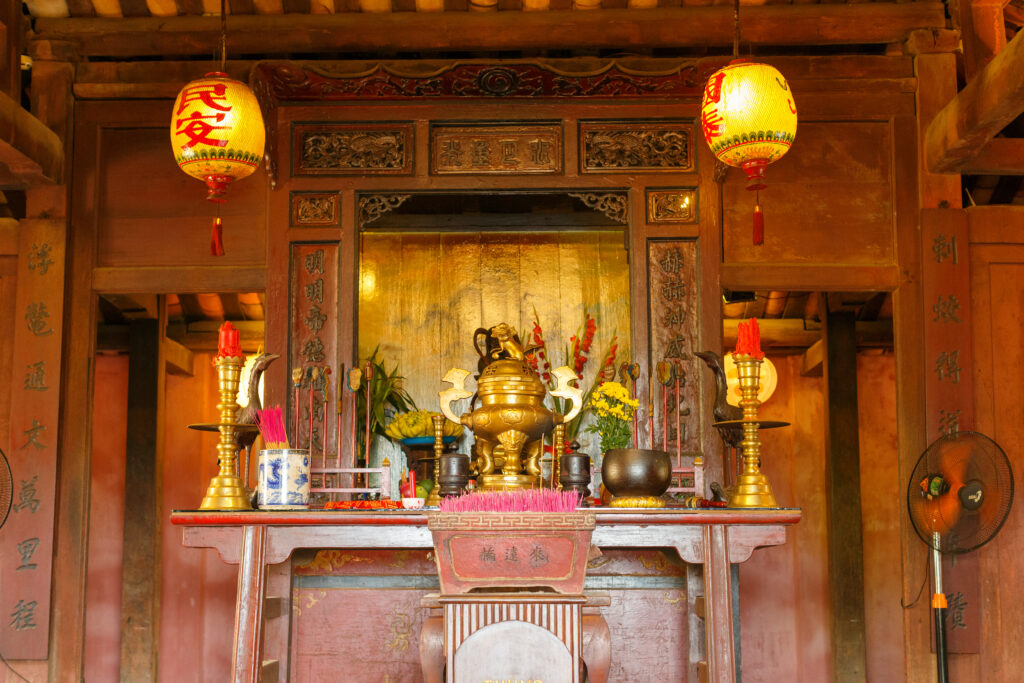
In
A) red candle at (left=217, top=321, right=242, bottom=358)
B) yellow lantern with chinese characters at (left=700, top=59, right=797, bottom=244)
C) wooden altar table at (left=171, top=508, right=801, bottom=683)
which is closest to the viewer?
wooden altar table at (left=171, top=508, right=801, bottom=683)

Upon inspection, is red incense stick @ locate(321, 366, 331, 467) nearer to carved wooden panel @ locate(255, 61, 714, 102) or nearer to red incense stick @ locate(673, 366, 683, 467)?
carved wooden panel @ locate(255, 61, 714, 102)

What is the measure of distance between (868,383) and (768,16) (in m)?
3.50

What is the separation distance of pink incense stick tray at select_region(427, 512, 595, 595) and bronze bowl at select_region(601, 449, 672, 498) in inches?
54.3

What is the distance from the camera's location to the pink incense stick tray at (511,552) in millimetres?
3033

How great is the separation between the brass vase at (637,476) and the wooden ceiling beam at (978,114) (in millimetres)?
1980

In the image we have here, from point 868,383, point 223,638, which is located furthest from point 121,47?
point 868,383

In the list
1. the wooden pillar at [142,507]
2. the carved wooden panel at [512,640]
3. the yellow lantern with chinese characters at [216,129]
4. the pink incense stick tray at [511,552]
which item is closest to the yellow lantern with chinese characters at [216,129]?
the yellow lantern with chinese characters at [216,129]

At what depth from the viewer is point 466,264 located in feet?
22.9

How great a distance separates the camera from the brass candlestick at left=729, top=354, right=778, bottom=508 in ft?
13.9

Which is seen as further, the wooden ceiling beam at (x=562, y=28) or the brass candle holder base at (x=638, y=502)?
the wooden ceiling beam at (x=562, y=28)

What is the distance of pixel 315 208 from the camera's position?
5715 millimetres

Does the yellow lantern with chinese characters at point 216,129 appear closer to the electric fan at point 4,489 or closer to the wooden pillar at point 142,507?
the electric fan at point 4,489

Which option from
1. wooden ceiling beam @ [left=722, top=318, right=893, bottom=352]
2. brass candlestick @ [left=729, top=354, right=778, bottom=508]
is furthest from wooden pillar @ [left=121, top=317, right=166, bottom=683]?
brass candlestick @ [left=729, top=354, right=778, bottom=508]

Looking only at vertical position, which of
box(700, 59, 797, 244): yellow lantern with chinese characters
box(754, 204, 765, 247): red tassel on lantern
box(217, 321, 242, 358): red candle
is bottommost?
box(217, 321, 242, 358): red candle
